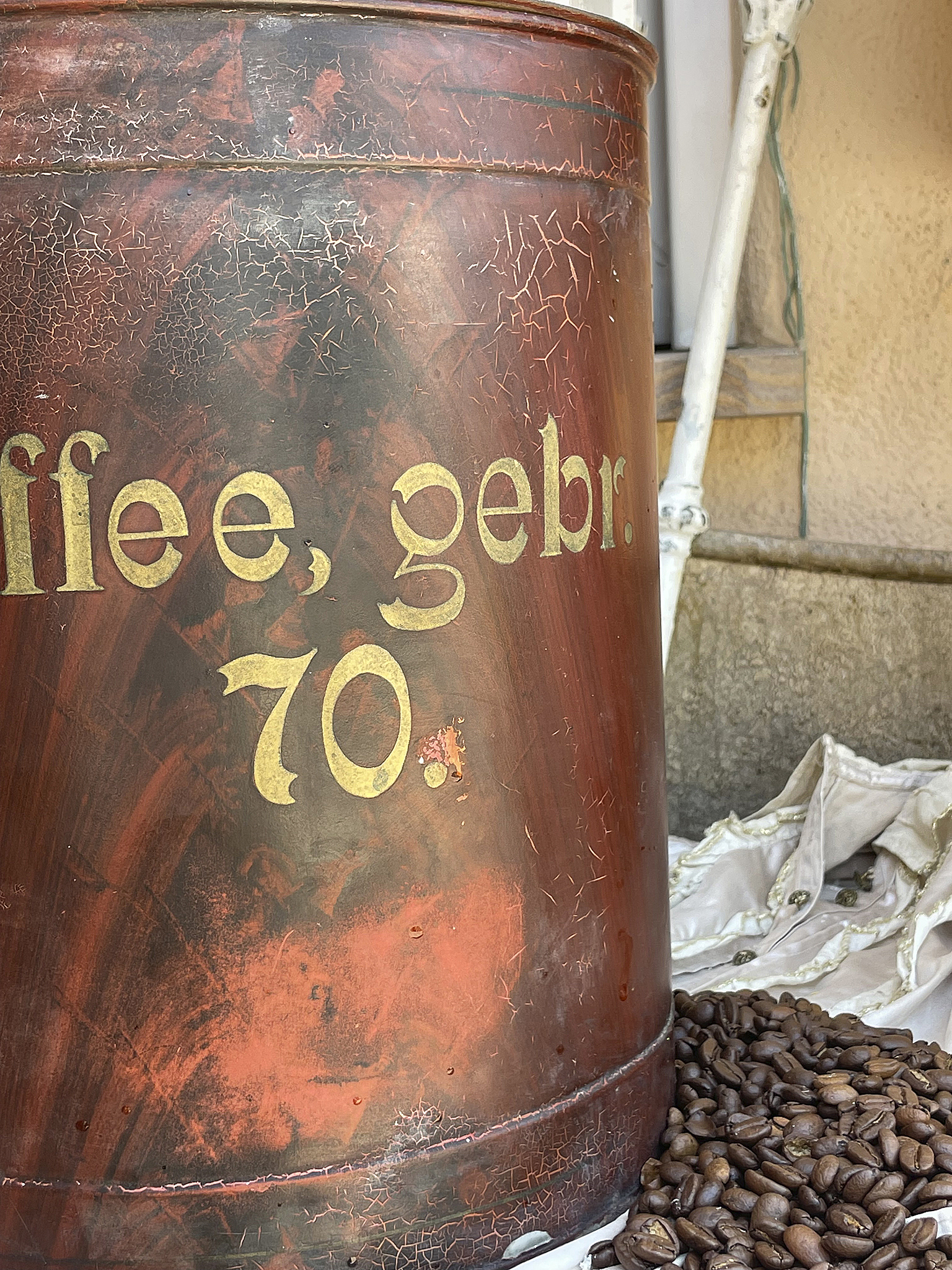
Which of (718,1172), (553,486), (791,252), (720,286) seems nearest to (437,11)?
(553,486)

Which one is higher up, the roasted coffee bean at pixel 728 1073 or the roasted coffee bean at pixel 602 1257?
the roasted coffee bean at pixel 728 1073

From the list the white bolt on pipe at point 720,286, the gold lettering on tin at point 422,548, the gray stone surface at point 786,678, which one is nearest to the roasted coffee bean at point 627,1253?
the gold lettering on tin at point 422,548

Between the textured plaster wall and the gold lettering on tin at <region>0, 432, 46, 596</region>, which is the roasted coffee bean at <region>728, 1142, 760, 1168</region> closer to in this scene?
the gold lettering on tin at <region>0, 432, 46, 596</region>

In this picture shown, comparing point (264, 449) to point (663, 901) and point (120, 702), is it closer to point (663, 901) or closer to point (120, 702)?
point (120, 702)

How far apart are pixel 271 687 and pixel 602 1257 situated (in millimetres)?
742

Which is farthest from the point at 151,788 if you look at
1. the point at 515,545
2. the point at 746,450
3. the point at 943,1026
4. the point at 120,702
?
the point at 746,450

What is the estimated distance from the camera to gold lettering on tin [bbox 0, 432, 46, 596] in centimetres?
Answer: 134

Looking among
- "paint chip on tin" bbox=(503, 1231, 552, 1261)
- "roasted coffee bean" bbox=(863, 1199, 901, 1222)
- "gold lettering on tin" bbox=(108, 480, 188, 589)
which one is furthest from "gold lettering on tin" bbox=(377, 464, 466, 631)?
"roasted coffee bean" bbox=(863, 1199, 901, 1222)

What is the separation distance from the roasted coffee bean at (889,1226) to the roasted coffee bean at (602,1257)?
0.28m

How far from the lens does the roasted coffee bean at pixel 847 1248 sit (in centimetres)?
143

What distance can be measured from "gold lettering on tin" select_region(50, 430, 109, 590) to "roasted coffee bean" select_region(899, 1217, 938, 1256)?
107 cm

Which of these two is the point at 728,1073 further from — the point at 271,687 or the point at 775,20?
the point at 775,20

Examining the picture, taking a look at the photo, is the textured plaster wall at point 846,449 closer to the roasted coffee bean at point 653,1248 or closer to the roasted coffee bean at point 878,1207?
the roasted coffee bean at point 878,1207

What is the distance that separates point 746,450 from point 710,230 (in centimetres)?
49
